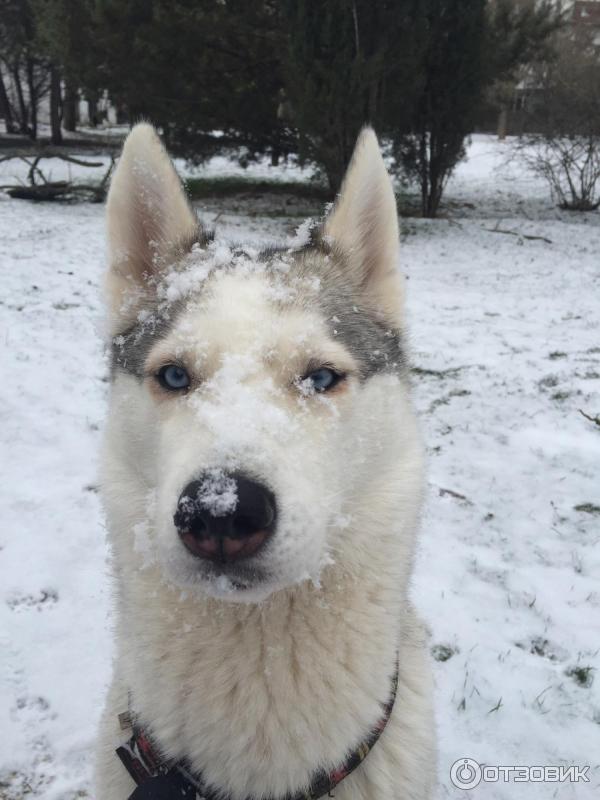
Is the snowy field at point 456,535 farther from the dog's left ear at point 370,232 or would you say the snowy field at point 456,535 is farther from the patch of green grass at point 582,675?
the dog's left ear at point 370,232

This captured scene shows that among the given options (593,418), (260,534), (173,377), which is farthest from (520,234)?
(260,534)

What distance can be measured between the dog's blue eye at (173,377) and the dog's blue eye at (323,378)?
1.28ft

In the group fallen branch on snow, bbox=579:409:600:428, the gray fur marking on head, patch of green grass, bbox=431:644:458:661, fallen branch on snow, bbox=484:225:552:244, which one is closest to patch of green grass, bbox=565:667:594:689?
patch of green grass, bbox=431:644:458:661

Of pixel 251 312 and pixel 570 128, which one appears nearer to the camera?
pixel 251 312

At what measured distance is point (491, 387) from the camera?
6234 mm

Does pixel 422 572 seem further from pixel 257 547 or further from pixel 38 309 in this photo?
pixel 38 309

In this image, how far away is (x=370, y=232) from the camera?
2.36 m

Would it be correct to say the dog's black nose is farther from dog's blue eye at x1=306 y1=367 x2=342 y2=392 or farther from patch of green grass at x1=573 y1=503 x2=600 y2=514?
patch of green grass at x1=573 y1=503 x2=600 y2=514

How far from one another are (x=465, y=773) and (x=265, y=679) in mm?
1555

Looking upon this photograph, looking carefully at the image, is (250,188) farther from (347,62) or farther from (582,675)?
(582,675)

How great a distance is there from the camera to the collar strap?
5.68ft

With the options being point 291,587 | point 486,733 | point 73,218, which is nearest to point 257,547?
point 291,587

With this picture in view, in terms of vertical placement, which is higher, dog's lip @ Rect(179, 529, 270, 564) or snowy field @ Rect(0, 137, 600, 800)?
dog's lip @ Rect(179, 529, 270, 564)

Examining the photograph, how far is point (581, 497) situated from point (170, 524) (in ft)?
12.5
